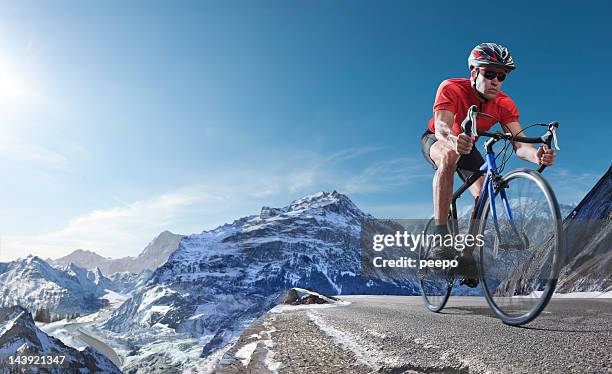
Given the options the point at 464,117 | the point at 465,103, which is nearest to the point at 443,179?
the point at 464,117

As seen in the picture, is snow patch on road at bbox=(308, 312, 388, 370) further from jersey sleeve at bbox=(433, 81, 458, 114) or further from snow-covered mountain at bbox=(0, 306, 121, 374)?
snow-covered mountain at bbox=(0, 306, 121, 374)

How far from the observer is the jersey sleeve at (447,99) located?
484cm

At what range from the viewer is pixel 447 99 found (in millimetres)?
4859

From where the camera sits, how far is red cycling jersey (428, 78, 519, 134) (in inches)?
193

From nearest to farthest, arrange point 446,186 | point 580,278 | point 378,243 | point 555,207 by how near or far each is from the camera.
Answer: point 555,207
point 446,186
point 378,243
point 580,278

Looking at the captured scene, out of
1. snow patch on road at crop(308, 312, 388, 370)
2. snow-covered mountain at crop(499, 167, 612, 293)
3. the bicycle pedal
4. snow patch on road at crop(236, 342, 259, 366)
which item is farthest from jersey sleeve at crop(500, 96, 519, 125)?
snow-covered mountain at crop(499, 167, 612, 293)

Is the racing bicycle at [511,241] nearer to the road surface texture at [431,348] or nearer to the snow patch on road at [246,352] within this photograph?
the road surface texture at [431,348]

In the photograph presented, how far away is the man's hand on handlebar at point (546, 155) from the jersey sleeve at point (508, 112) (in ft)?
3.48

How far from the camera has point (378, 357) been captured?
287 cm

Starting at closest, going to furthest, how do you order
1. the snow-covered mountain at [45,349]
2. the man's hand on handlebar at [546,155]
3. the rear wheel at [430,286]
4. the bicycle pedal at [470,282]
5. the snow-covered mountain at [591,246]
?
the man's hand on handlebar at [546,155], the bicycle pedal at [470,282], the rear wheel at [430,286], the snow-covered mountain at [591,246], the snow-covered mountain at [45,349]

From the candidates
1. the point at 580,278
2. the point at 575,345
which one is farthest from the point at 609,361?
the point at 580,278

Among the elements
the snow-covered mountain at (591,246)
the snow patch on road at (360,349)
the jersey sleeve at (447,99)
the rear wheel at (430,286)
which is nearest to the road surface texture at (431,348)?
the snow patch on road at (360,349)

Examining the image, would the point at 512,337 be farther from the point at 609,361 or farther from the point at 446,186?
the point at 446,186

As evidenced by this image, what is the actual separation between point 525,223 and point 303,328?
9.11 feet
